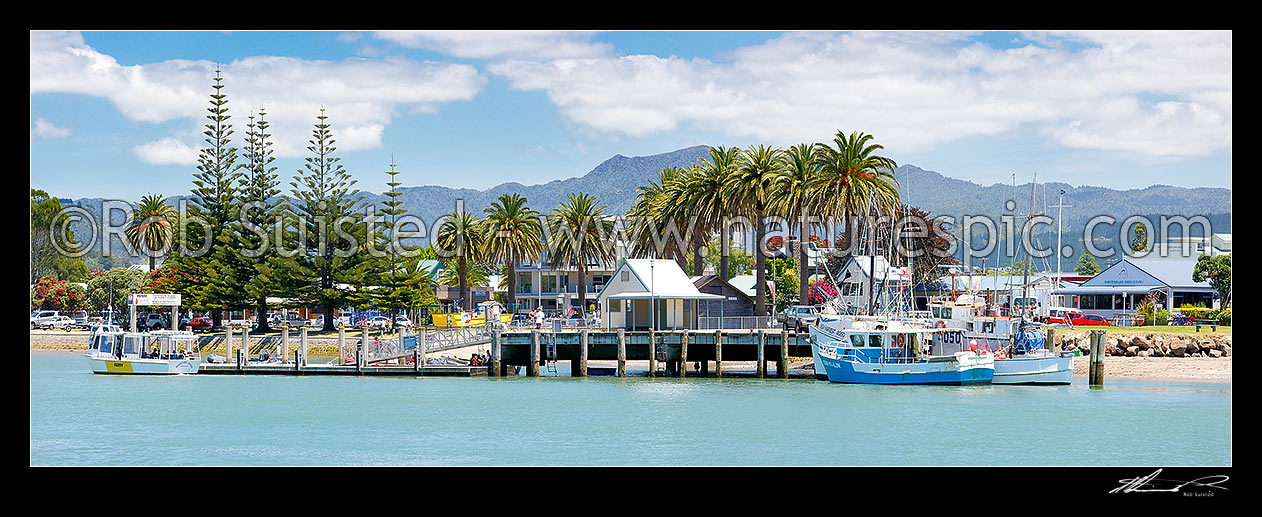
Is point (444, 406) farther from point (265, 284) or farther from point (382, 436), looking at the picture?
point (265, 284)

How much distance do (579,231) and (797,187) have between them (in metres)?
23.4

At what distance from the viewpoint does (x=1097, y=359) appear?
45.6 meters

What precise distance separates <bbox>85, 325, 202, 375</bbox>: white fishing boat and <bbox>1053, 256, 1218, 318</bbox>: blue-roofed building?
53413mm

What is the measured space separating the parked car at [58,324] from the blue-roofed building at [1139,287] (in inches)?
2667

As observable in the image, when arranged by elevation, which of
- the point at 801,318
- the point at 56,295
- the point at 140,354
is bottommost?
the point at 140,354

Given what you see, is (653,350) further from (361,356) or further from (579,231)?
(579,231)

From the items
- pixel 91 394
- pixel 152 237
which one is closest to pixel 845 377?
pixel 91 394

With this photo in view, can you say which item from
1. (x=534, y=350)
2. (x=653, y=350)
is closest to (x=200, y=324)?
(x=534, y=350)

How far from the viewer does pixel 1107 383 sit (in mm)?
47125

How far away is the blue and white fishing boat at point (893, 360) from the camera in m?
45.8

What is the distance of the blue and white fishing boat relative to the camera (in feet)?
150

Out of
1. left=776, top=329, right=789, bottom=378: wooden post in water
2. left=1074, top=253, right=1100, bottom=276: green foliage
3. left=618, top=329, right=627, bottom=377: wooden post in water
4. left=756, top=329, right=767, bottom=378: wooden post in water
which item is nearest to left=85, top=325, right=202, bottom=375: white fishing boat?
left=618, top=329, right=627, bottom=377: wooden post in water

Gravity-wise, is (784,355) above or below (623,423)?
above

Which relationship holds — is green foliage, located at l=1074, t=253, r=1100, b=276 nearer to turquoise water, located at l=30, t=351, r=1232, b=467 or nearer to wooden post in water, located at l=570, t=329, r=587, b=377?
wooden post in water, located at l=570, t=329, r=587, b=377
